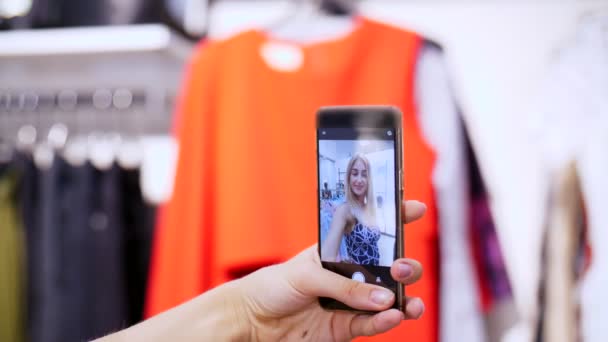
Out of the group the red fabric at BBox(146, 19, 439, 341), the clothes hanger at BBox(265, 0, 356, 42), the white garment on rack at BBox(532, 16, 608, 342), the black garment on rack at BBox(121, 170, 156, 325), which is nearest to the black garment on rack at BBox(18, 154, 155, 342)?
the black garment on rack at BBox(121, 170, 156, 325)

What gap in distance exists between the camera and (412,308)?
402 mm

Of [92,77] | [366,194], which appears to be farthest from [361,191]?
[92,77]

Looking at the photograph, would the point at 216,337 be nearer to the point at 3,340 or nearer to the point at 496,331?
the point at 496,331

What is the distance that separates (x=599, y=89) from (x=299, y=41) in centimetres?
28

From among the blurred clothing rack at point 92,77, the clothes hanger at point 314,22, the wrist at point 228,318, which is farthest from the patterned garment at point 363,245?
the blurred clothing rack at point 92,77

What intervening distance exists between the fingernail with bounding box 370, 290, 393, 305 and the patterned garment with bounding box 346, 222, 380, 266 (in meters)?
0.02

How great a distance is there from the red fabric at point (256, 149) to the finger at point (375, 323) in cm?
10

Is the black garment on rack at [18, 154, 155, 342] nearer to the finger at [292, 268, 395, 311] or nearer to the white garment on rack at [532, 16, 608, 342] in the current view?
the finger at [292, 268, 395, 311]

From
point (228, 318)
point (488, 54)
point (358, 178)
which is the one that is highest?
point (488, 54)

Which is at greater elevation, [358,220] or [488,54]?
[488,54]

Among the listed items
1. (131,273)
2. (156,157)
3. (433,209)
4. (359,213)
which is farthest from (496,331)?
(156,157)

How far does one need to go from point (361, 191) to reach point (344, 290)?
69 millimetres

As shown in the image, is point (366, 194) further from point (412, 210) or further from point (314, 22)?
point (314, 22)

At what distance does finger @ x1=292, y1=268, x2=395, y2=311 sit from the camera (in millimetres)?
382
